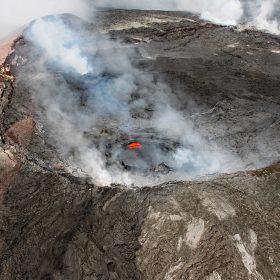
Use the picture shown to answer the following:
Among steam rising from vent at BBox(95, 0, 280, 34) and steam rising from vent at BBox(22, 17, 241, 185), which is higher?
steam rising from vent at BBox(22, 17, 241, 185)

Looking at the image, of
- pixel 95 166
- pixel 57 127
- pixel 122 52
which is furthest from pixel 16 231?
pixel 122 52

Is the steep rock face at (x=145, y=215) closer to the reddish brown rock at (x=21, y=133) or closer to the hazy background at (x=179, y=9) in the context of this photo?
the reddish brown rock at (x=21, y=133)

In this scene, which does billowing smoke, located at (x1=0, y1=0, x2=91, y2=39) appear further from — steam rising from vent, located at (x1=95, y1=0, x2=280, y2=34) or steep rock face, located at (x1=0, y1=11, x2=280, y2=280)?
steep rock face, located at (x1=0, y1=11, x2=280, y2=280)

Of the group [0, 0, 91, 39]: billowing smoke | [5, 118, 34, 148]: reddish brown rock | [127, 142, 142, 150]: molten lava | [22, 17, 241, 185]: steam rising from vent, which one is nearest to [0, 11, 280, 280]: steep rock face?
[5, 118, 34, 148]: reddish brown rock

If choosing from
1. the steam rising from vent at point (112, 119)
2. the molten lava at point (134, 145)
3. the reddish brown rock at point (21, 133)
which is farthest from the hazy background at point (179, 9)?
the molten lava at point (134, 145)

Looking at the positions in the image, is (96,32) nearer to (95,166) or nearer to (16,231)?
(95,166)

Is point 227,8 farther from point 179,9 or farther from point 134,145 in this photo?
point 134,145
